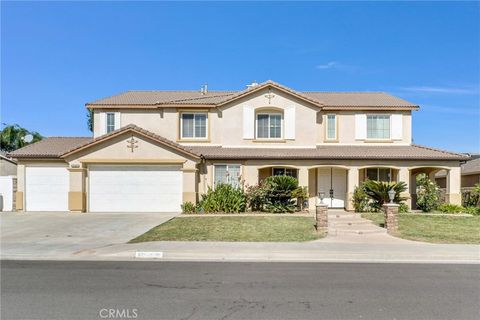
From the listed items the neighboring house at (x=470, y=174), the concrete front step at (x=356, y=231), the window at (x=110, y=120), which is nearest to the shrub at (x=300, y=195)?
the concrete front step at (x=356, y=231)

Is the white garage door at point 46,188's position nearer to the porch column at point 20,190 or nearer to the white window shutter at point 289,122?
the porch column at point 20,190

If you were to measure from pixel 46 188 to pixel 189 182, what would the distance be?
8.17 metres

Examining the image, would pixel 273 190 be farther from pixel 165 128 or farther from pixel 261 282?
pixel 261 282

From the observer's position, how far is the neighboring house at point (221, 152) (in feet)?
73.0

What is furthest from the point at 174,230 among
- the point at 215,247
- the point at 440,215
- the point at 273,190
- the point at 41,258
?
the point at 440,215

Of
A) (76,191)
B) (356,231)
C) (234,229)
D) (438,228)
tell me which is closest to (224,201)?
(234,229)

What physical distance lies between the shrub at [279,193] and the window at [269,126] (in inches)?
147

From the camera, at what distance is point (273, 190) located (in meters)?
21.5

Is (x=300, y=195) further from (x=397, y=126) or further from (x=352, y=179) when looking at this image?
(x=397, y=126)

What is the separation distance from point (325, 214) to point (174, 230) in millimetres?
5743

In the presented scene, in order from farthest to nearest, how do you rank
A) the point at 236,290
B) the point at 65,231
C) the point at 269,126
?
the point at 269,126, the point at 65,231, the point at 236,290

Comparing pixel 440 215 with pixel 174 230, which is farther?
pixel 440 215

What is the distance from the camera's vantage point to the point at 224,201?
2128cm

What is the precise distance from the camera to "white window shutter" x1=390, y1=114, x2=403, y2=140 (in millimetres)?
24797
